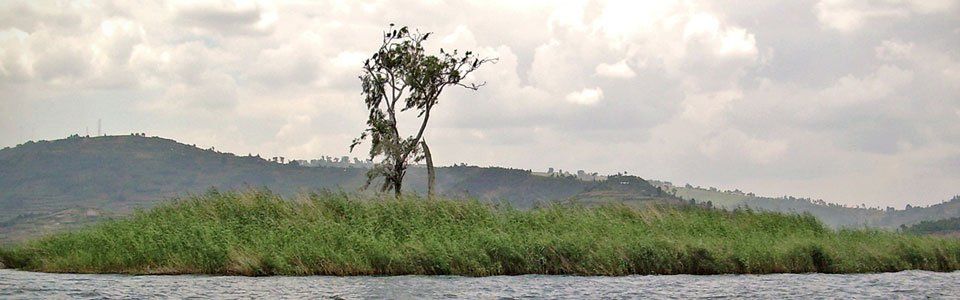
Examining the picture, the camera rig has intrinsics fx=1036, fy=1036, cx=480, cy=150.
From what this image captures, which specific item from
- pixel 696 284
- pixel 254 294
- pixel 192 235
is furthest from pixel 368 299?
pixel 192 235

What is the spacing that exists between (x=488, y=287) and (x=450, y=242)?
21.2ft

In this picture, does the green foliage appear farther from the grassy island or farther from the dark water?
the dark water

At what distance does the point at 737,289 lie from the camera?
105 feet

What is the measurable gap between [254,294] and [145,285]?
493 centimetres

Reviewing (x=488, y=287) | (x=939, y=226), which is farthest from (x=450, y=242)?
(x=939, y=226)

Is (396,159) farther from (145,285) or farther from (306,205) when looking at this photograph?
(145,285)

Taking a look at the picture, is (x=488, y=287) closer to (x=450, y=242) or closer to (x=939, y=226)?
(x=450, y=242)

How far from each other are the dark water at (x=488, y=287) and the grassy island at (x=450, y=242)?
1.59 metres

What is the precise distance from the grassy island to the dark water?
62.8 inches

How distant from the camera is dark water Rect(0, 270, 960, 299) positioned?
98.1ft

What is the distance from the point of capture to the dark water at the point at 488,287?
29891 mm

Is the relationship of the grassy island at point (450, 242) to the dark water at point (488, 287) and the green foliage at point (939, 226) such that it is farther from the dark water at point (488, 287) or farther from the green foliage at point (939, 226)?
the green foliage at point (939, 226)

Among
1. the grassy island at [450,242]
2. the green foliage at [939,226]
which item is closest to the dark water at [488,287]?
the grassy island at [450,242]

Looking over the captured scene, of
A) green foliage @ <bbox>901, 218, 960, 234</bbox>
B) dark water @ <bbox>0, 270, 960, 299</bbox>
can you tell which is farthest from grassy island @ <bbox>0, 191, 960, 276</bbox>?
green foliage @ <bbox>901, 218, 960, 234</bbox>
